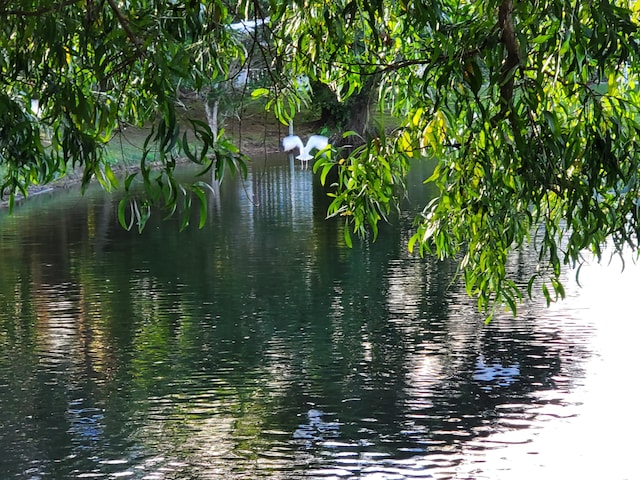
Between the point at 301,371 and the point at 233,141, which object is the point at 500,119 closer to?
the point at 301,371

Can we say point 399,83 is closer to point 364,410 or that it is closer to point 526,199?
point 526,199

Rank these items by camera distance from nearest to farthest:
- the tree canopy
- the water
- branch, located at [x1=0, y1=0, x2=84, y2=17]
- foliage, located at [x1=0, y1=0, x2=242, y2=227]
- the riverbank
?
foliage, located at [x1=0, y1=0, x2=242, y2=227]
branch, located at [x1=0, y1=0, x2=84, y2=17]
the tree canopy
the water
the riverbank

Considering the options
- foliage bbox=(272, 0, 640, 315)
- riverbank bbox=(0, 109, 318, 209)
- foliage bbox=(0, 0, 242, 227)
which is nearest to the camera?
foliage bbox=(0, 0, 242, 227)

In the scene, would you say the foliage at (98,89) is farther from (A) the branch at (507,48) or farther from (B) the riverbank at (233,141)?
(B) the riverbank at (233,141)

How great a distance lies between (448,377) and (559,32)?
17.3 ft

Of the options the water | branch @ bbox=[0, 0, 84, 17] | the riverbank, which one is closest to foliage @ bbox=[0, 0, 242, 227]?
branch @ bbox=[0, 0, 84, 17]

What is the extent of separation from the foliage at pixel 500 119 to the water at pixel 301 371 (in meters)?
0.68

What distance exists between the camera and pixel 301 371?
29.2ft

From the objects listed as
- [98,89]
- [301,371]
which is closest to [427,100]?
[98,89]

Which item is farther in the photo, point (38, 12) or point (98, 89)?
point (98, 89)

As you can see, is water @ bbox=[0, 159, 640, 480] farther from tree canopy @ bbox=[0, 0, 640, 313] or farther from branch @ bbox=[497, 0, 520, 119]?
branch @ bbox=[497, 0, 520, 119]

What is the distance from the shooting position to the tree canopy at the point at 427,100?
3.19 meters

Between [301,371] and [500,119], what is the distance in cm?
527

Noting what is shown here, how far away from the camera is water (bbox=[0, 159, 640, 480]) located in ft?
22.6
